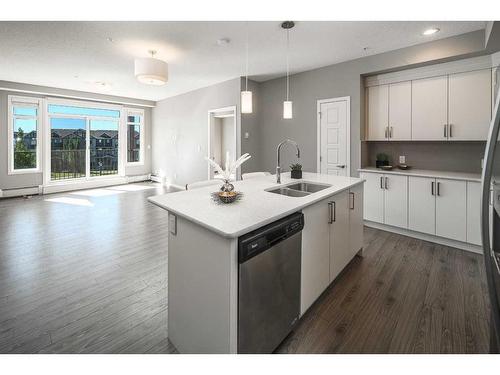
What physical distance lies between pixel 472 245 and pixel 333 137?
8.01 ft

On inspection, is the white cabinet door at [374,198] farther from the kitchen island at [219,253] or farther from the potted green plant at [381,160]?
the kitchen island at [219,253]

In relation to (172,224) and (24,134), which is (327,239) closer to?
(172,224)

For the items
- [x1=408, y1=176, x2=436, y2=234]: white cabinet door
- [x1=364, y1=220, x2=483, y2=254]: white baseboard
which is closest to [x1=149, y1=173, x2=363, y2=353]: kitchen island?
[x1=408, y1=176, x2=436, y2=234]: white cabinet door

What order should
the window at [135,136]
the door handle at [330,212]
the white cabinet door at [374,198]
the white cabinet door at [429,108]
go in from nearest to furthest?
the door handle at [330,212]
the white cabinet door at [429,108]
the white cabinet door at [374,198]
the window at [135,136]

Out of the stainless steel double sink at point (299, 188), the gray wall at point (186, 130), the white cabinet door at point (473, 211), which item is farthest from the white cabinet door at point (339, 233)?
the gray wall at point (186, 130)

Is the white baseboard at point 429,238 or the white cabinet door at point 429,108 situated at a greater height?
the white cabinet door at point 429,108

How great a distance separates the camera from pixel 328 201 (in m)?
2.15

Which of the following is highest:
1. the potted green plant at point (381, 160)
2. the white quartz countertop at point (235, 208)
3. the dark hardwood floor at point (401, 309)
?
the potted green plant at point (381, 160)

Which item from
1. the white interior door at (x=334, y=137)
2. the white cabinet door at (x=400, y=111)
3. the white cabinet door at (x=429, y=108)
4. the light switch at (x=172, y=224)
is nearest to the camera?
the light switch at (x=172, y=224)

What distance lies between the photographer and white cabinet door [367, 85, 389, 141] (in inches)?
160

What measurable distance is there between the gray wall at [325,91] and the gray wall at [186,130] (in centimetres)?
77

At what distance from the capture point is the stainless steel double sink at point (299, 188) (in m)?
2.56
